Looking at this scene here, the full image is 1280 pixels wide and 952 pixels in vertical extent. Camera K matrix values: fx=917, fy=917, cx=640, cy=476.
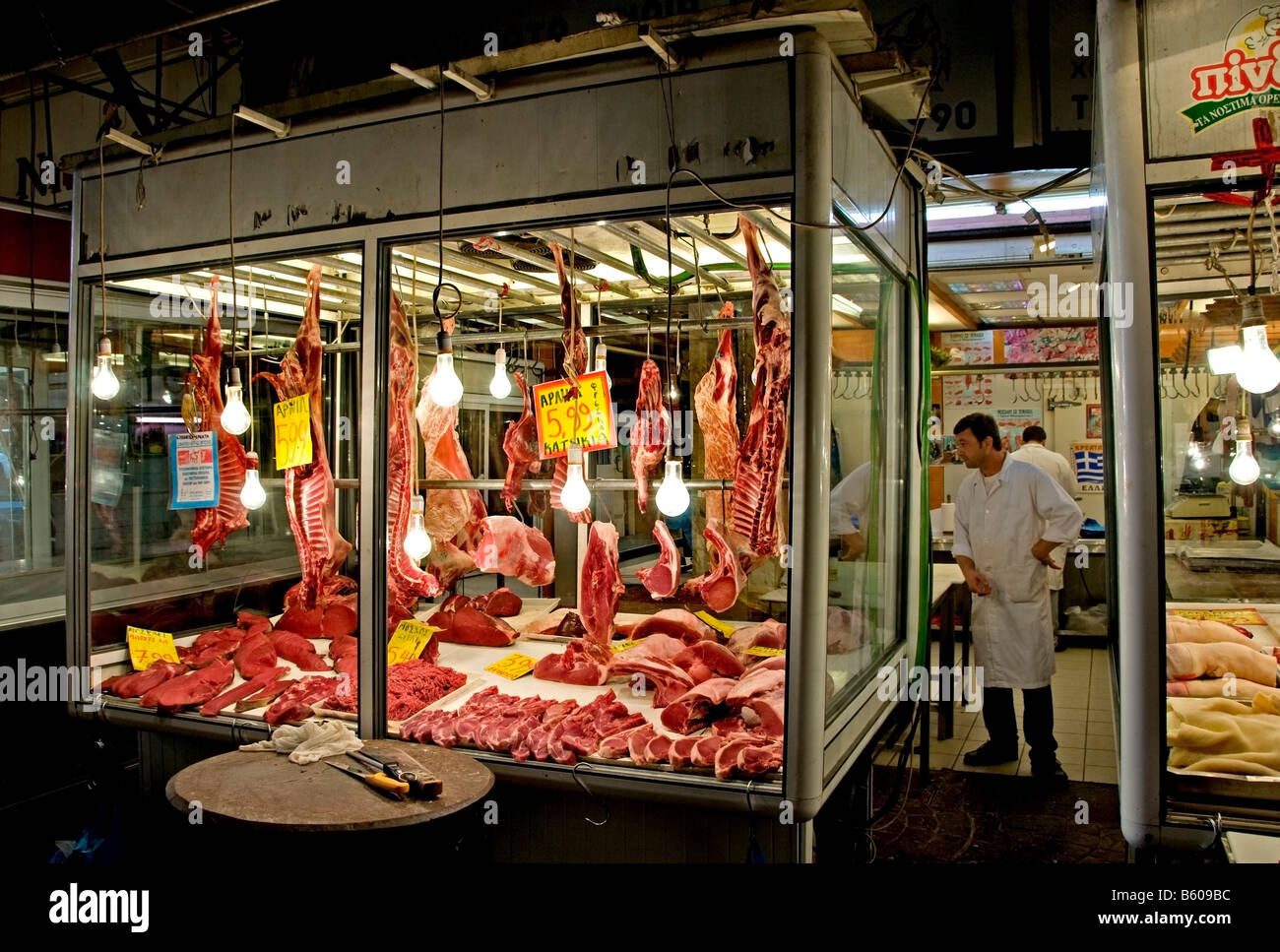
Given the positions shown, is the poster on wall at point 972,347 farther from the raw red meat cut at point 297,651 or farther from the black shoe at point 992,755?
the raw red meat cut at point 297,651

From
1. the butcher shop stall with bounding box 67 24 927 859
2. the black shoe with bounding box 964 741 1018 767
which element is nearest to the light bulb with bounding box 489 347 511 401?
the butcher shop stall with bounding box 67 24 927 859

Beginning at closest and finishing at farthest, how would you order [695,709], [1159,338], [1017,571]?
[1159,338], [695,709], [1017,571]

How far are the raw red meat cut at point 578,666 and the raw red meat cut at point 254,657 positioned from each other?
4.78 ft

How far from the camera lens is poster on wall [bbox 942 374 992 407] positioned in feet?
40.4

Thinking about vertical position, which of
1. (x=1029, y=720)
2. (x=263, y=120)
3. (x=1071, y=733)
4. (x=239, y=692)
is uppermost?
(x=263, y=120)

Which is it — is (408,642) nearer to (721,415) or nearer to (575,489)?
(575,489)

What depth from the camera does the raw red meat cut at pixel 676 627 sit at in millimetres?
4816

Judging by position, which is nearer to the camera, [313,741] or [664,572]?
[313,741]

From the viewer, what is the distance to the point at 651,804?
3.58 metres

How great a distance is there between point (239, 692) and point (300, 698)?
369 millimetres

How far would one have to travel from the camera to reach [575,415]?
3.98 m

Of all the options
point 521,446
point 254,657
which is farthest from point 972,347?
point 254,657
